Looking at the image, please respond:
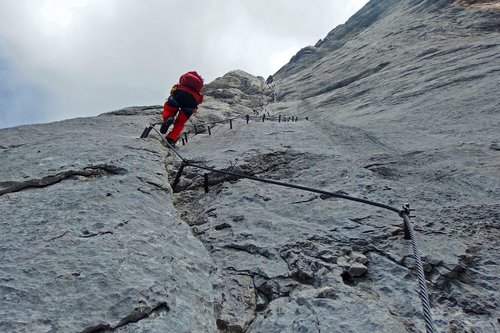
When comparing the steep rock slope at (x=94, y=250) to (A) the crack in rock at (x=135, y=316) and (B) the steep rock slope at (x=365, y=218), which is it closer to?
(A) the crack in rock at (x=135, y=316)

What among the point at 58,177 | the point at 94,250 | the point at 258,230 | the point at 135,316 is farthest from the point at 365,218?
the point at 58,177

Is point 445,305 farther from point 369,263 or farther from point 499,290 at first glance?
point 369,263

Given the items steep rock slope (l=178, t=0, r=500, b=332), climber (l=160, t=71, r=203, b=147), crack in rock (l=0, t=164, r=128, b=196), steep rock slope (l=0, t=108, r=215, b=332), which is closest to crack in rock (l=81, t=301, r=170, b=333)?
steep rock slope (l=0, t=108, r=215, b=332)

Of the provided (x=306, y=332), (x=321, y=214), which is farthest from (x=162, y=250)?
(x=321, y=214)

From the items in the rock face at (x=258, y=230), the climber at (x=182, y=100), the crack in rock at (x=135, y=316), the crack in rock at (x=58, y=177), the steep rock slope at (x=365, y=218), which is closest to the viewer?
the crack in rock at (x=135, y=316)

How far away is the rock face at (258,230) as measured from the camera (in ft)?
11.3

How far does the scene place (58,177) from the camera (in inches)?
227

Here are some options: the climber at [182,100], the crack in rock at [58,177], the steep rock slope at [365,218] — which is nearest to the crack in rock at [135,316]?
the steep rock slope at [365,218]

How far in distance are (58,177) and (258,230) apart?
310 centimetres

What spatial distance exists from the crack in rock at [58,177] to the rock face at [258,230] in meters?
0.02

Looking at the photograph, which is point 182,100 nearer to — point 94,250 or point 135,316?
point 94,250

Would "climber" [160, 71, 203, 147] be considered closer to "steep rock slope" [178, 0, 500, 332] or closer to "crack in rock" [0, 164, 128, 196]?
"steep rock slope" [178, 0, 500, 332]

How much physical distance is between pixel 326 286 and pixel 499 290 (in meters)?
1.57

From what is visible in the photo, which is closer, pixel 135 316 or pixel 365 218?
pixel 135 316
